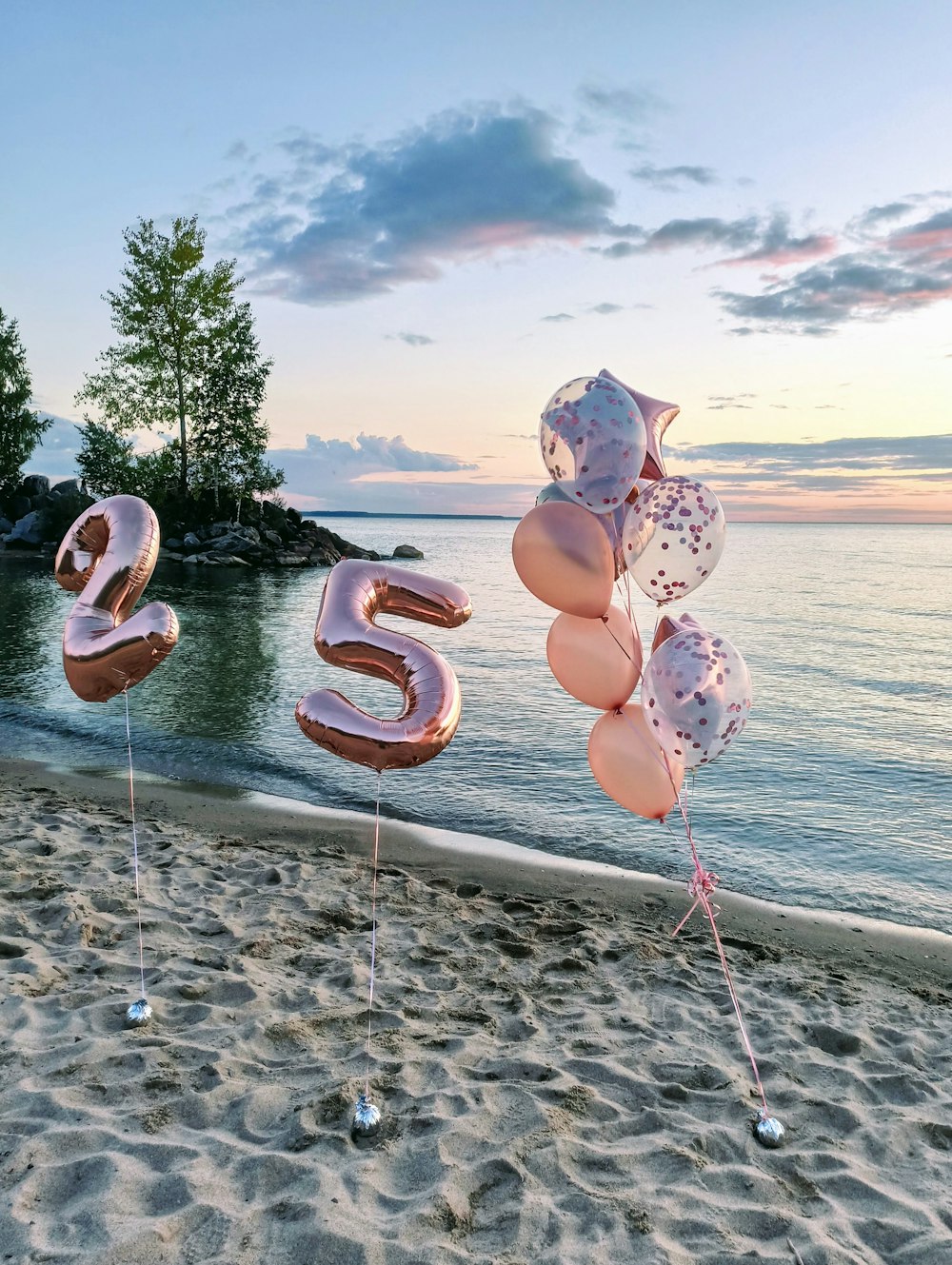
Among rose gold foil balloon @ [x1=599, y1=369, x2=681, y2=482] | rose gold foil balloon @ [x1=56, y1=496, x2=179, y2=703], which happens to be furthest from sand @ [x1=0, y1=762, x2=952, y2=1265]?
rose gold foil balloon @ [x1=599, y1=369, x2=681, y2=482]

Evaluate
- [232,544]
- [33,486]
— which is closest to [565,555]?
[232,544]

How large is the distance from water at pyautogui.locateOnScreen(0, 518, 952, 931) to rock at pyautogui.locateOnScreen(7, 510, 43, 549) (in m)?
16.8

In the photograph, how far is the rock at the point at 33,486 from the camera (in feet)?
141

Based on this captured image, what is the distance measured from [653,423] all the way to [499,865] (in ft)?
14.1

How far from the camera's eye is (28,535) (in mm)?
38844

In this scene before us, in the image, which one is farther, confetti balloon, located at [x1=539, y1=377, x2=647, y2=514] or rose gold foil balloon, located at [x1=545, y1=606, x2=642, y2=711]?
rose gold foil balloon, located at [x1=545, y1=606, x2=642, y2=711]

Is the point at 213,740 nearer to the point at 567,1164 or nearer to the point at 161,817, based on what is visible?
the point at 161,817

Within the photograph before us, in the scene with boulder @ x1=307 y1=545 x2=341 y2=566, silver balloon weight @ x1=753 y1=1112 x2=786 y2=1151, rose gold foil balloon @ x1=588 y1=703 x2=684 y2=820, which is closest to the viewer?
silver balloon weight @ x1=753 y1=1112 x2=786 y2=1151

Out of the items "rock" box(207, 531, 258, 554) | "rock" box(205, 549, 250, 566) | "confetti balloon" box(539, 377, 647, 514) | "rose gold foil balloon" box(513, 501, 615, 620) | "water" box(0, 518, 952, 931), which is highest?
"confetti balloon" box(539, 377, 647, 514)

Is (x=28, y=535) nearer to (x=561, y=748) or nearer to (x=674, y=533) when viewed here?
(x=561, y=748)

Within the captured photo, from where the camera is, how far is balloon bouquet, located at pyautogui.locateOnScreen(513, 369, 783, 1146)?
3719 millimetres

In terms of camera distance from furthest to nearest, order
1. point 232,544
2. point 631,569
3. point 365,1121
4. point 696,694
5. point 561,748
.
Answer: point 232,544, point 561,748, point 631,569, point 696,694, point 365,1121

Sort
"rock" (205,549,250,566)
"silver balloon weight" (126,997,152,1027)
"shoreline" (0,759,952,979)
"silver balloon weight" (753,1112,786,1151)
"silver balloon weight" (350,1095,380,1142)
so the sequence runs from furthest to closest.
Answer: "rock" (205,549,250,566)
"shoreline" (0,759,952,979)
"silver balloon weight" (126,997,152,1027)
"silver balloon weight" (753,1112,786,1151)
"silver balloon weight" (350,1095,380,1142)

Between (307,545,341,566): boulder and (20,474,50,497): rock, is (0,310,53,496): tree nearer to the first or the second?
(20,474,50,497): rock
